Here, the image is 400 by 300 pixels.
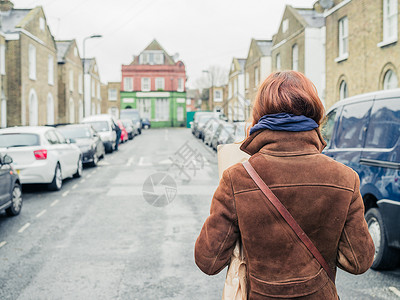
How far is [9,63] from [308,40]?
59.7ft

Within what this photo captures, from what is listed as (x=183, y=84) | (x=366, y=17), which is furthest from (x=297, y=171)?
(x=183, y=84)

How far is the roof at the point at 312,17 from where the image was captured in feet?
96.0

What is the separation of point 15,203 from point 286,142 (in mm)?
7470

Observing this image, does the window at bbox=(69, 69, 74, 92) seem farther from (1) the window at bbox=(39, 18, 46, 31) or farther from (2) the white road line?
(2) the white road line

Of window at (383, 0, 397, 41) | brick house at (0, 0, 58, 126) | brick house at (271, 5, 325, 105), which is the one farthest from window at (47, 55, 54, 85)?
window at (383, 0, 397, 41)

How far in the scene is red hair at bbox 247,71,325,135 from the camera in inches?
80.7

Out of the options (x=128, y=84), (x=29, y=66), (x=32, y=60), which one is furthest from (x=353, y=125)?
(x=128, y=84)

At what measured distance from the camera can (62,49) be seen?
4262 centimetres

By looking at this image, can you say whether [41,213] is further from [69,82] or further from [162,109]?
[162,109]

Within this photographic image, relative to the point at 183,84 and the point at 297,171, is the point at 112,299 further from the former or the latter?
the point at 183,84

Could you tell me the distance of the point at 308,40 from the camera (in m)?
27.6

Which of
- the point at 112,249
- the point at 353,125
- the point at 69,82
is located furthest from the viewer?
the point at 69,82

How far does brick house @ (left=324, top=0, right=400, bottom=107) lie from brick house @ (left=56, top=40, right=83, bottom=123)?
25.2m

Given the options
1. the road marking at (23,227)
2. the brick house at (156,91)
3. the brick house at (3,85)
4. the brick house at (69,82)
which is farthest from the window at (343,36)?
the brick house at (156,91)
